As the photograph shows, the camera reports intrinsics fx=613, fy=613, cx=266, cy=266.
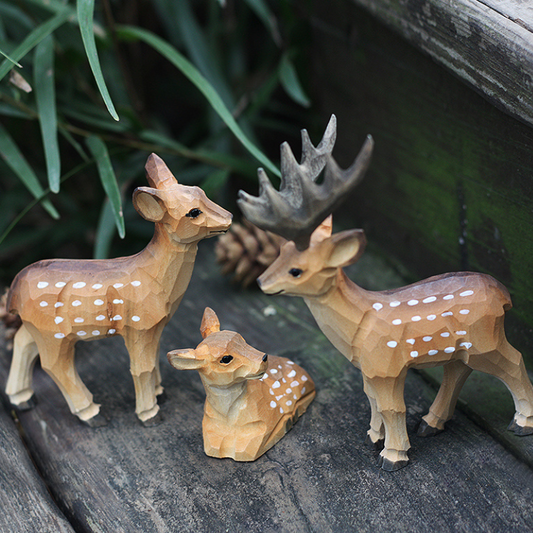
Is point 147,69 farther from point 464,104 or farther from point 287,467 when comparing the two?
point 287,467

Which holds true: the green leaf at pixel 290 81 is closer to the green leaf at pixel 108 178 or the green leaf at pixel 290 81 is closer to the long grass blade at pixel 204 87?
the long grass blade at pixel 204 87

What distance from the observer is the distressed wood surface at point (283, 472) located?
117 cm

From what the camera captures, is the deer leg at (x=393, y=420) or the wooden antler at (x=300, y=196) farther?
the deer leg at (x=393, y=420)

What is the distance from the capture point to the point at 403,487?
121 centimetres

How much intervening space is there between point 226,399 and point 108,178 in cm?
68

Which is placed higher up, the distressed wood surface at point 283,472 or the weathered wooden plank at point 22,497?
the distressed wood surface at point 283,472

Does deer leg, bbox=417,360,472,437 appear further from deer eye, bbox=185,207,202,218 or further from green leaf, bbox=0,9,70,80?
green leaf, bbox=0,9,70,80

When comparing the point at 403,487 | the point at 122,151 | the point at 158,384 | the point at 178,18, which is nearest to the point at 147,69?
the point at 178,18

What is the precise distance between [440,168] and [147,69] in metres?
1.42

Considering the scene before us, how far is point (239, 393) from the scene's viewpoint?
1.28 meters

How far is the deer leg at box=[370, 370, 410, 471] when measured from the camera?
1.19 m

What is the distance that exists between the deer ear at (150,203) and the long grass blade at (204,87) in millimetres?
361

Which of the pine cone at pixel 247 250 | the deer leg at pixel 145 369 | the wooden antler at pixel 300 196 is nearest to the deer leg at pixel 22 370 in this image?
the deer leg at pixel 145 369

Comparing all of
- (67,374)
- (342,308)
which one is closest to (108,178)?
(67,374)
